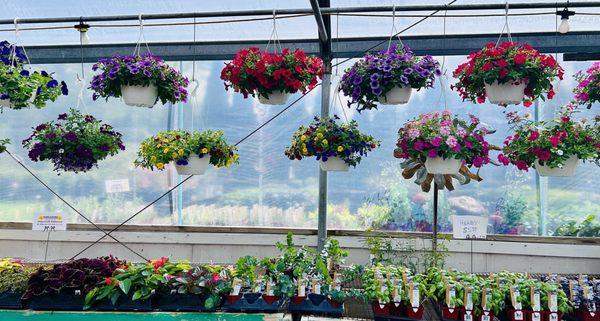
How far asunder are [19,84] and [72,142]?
1.80 ft

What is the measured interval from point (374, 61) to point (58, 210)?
3.26m

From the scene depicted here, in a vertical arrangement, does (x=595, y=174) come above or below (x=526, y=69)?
below

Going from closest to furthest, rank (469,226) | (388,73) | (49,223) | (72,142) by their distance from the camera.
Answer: (388,73), (72,142), (469,226), (49,223)

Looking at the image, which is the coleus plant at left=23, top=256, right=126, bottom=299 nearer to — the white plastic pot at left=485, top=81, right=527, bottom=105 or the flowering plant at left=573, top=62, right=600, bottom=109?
the white plastic pot at left=485, top=81, right=527, bottom=105

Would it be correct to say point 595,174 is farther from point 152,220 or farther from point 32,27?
Answer: point 32,27

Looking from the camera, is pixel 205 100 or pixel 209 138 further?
pixel 205 100

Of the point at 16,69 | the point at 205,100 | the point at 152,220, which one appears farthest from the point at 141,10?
the point at 152,220

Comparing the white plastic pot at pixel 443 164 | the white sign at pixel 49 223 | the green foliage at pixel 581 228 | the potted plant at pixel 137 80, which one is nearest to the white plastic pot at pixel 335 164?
the white plastic pot at pixel 443 164

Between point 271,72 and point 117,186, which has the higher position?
point 271,72

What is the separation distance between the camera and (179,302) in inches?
124

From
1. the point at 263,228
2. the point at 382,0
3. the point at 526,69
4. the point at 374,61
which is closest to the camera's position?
the point at 526,69

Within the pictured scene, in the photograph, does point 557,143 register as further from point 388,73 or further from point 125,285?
point 125,285

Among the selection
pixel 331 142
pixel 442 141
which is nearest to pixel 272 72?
pixel 331 142

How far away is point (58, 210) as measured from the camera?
15.0 feet
